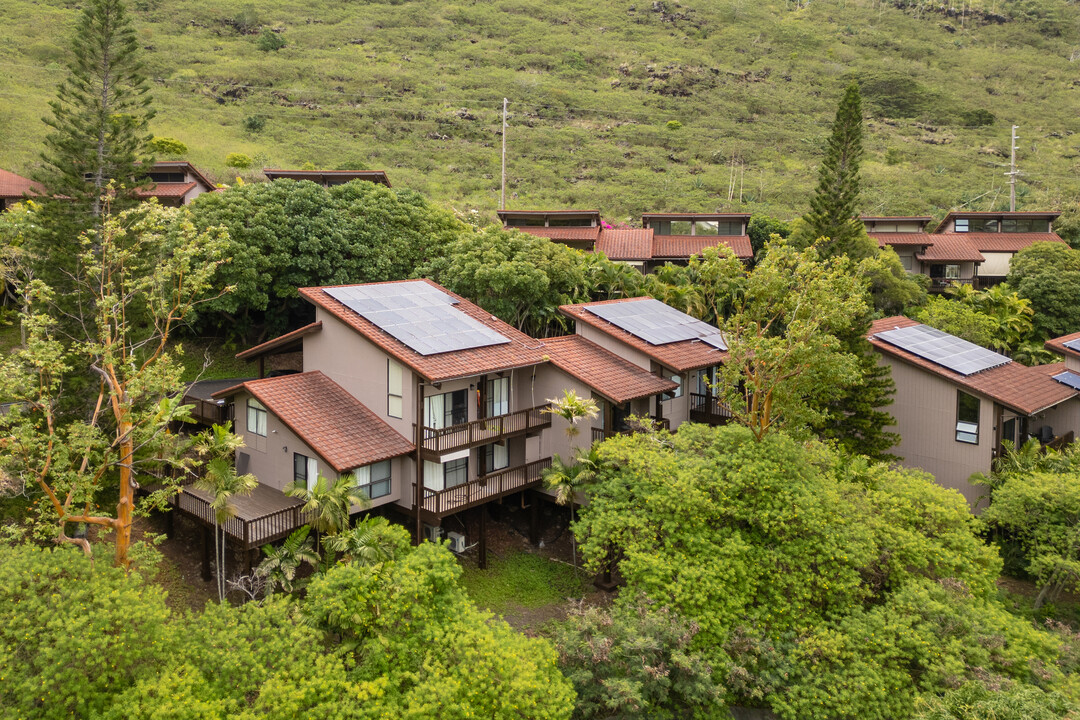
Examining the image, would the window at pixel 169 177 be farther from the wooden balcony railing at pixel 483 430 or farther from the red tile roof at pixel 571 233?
the wooden balcony railing at pixel 483 430

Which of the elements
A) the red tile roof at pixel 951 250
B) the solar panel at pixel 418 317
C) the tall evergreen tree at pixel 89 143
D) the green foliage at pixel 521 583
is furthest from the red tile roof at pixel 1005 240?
the tall evergreen tree at pixel 89 143

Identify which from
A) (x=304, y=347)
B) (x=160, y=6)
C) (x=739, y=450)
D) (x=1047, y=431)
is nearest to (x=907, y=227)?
(x=1047, y=431)

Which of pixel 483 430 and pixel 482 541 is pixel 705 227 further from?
pixel 482 541

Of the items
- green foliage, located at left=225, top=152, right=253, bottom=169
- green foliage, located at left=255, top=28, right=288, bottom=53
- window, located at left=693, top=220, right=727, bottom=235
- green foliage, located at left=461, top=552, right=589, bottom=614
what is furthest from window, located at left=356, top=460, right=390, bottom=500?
green foliage, located at left=255, top=28, right=288, bottom=53

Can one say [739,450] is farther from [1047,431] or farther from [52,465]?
[1047,431]

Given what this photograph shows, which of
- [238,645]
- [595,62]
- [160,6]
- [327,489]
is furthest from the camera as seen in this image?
[595,62]

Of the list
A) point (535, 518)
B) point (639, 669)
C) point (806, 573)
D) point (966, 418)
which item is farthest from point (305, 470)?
point (966, 418)

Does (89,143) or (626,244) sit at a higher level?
(89,143)
